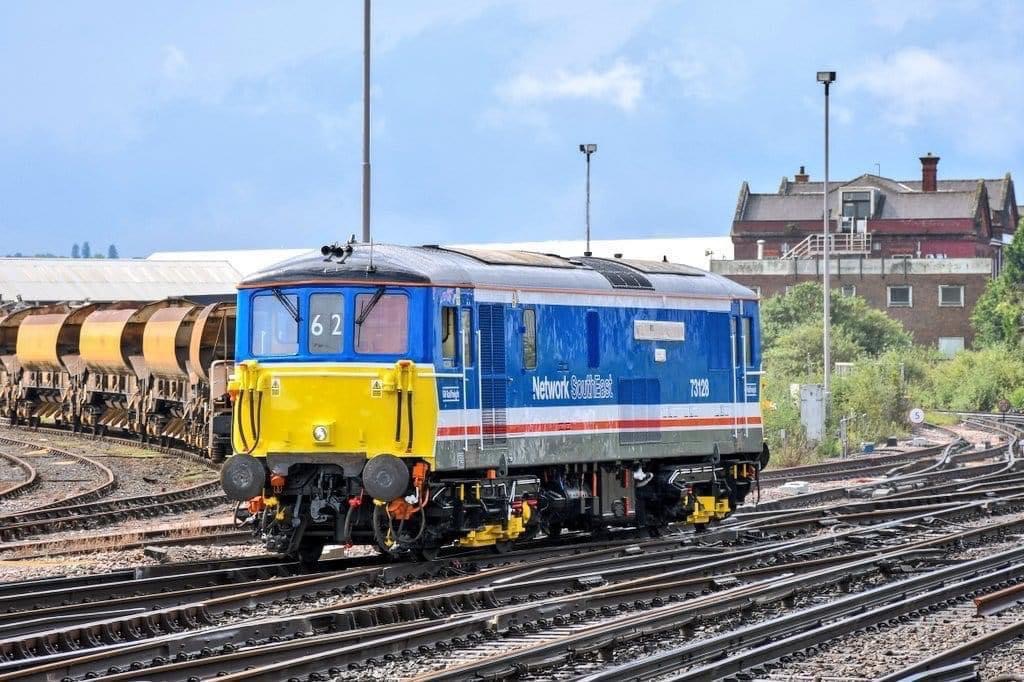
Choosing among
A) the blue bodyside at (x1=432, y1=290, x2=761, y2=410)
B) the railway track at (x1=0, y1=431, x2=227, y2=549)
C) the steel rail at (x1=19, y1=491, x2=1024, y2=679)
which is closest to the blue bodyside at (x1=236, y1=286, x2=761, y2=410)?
the blue bodyside at (x1=432, y1=290, x2=761, y2=410)

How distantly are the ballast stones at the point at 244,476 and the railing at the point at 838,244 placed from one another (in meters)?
69.0

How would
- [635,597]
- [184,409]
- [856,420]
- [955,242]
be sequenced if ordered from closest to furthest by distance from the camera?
[635,597] → [184,409] → [856,420] → [955,242]

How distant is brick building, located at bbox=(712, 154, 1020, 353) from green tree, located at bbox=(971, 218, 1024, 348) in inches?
40.8

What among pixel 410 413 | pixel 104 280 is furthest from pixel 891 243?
pixel 410 413

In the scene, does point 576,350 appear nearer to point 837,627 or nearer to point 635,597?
point 635,597

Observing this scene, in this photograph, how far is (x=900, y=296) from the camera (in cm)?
8112

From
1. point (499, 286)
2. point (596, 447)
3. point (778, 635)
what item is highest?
point (499, 286)

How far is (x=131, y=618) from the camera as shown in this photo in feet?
Answer: 45.3

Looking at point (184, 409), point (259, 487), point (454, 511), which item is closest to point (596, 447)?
point (454, 511)

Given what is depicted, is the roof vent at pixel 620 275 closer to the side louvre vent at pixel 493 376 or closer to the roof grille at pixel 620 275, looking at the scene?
the roof grille at pixel 620 275

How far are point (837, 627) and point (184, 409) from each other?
24845mm

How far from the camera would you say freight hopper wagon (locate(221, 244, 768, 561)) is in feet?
57.8

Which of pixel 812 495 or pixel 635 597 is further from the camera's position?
pixel 812 495

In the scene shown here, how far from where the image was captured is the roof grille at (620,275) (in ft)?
68.2
